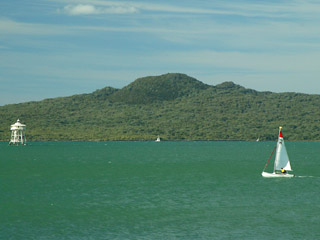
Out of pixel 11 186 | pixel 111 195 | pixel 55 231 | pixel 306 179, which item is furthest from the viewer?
pixel 306 179

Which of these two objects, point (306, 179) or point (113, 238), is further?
point (306, 179)

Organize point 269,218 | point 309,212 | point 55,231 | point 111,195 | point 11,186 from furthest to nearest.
A: point 11,186 → point 111,195 → point 309,212 → point 269,218 → point 55,231

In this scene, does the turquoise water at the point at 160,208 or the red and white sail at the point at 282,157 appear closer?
the turquoise water at the point at 160,208

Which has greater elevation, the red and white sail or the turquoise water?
the red and white sail

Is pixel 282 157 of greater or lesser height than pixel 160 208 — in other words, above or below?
above

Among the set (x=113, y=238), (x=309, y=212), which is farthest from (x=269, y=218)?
(x=113, y=238)

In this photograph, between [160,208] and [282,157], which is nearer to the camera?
[160,208]

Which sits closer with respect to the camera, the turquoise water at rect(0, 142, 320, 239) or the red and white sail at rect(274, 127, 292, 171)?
the turquoise water at rect(0, 142, 320, 239)

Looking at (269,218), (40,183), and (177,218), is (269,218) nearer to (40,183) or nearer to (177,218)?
(177,218)

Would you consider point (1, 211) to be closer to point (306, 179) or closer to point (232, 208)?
point (232, 208)

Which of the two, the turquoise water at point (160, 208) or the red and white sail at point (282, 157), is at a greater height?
the red and white sail at point (282, 157)

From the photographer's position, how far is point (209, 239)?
1598 inches

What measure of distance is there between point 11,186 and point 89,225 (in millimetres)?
35760

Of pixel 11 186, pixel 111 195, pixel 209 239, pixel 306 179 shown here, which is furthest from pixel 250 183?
pixel 209 239
